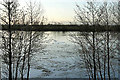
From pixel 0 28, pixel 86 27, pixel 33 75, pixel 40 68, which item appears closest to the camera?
pixel 0 28

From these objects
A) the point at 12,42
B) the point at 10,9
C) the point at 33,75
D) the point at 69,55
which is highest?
the point at 10,9

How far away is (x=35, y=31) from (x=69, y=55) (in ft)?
9.60

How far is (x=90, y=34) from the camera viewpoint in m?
3.51

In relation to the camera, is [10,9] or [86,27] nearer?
[10,9]

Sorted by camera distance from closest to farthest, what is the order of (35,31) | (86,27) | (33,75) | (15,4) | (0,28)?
(0,28) → (15,4) → (86,27) → (35,31) → (33,75)

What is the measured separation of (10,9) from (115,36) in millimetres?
2327

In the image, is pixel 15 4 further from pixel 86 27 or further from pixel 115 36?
pixel 115 36

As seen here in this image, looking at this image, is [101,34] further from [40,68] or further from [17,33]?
[40,68]

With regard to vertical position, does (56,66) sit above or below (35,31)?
below

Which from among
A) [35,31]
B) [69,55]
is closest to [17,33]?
[35,31]

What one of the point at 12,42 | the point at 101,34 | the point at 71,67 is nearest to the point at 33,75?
the point at 71,67

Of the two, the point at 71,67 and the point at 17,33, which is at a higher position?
the point at 17,33

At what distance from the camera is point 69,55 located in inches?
253

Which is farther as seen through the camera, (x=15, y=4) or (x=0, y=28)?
(x=15, y=4)
